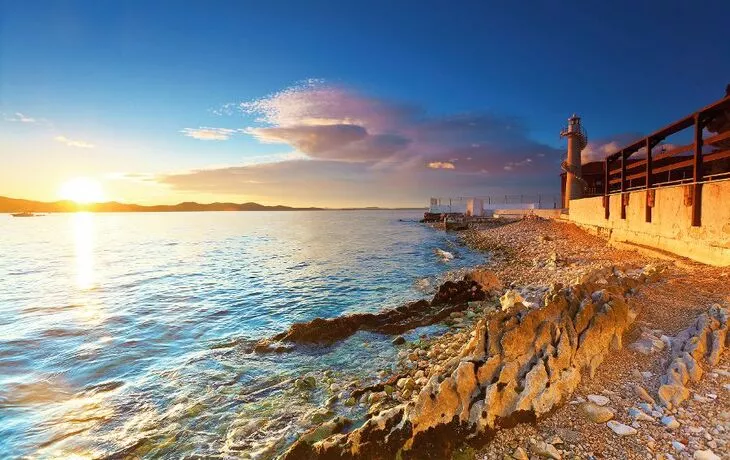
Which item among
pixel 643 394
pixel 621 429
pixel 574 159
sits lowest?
pixel 621 429

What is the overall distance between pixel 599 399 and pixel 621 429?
61cm

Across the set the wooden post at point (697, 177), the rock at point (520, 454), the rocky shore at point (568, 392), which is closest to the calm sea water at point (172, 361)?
the rocky shore at point (568, 392)

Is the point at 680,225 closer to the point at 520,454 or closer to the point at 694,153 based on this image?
the point at 694,153

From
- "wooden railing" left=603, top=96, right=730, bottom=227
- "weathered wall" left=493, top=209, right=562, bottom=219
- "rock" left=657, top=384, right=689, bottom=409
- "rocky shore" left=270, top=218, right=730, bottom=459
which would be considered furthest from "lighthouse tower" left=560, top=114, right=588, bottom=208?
"rock" left=657, top=384, right=689, bottom=409

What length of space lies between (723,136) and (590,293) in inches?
429

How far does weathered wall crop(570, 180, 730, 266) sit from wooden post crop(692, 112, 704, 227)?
0.24 meters

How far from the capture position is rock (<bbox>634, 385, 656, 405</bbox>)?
4964mm

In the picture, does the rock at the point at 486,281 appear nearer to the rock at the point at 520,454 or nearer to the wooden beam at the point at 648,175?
the wooden beam at the point at 648,175

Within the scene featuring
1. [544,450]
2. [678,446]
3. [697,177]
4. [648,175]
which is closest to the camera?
[678,446]

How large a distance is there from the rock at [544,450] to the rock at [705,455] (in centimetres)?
142

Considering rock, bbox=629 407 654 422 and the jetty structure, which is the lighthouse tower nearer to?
the jetty structure

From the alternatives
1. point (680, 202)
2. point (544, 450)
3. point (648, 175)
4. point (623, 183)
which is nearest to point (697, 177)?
point (680, 202)

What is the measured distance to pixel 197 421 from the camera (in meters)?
7.29

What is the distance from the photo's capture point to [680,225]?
14625 millimetres
